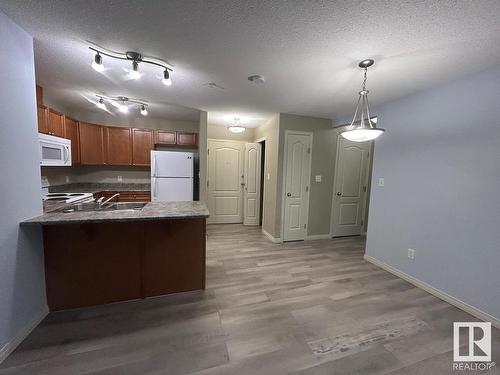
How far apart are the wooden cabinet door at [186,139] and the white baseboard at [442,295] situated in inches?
161

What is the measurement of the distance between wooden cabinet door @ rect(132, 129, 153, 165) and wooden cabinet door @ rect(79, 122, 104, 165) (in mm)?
585

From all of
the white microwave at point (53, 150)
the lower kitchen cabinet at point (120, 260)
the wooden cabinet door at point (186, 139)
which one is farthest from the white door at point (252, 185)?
the white microwave at point (53, 150)

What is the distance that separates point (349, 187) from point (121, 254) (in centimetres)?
412

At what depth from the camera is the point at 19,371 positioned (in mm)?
1347

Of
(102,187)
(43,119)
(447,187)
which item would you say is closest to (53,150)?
(43,119)

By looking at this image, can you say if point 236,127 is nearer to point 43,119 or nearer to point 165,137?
point 165,137

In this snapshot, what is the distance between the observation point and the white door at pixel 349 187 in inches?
165

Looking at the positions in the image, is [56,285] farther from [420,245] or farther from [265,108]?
[420,245]

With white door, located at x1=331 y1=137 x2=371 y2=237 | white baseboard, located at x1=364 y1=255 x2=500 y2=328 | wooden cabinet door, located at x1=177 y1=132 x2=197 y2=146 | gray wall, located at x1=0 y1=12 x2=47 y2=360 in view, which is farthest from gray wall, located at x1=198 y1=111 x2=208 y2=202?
white baseboard, located at x1=364 y1=255 x2=500 y2=328

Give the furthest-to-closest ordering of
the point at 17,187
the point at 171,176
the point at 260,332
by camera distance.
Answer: the point at 171,176 → the point at 260,332 → the point at 17,187

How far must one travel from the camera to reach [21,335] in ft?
5.18

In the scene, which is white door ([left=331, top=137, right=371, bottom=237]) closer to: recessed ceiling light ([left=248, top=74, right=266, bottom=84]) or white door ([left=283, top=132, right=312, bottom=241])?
white door ([left=283, top=132, right=312, bottom=241])

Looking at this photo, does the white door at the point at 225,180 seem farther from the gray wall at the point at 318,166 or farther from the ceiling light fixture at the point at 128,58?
the ceiling light fixture at the point at 128,58

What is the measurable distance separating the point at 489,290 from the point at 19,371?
384 centimetres
